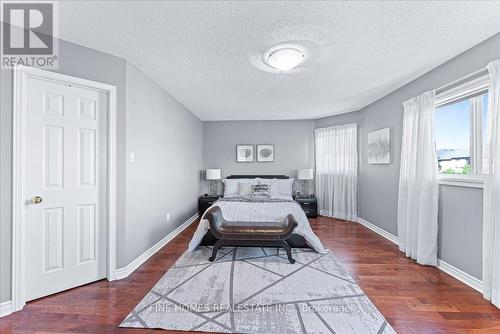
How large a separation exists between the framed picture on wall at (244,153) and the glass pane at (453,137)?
12.6 ft

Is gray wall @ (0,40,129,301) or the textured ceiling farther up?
the textured ceiling

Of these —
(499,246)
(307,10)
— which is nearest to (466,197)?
(499,246)

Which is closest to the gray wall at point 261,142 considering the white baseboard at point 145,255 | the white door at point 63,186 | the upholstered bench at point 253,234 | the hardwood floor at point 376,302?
the white baseboard at point 145,255

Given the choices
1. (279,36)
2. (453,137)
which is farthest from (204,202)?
(453,137)

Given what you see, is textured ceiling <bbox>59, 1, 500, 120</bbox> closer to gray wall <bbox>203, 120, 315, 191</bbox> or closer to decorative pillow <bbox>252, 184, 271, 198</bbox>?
decorative pillow <bbox>252, 184, 271, 198</bbox>

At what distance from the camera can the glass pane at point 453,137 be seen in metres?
2.58

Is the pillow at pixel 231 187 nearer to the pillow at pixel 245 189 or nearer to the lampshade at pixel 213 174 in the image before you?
the pillow at pixel 245 189

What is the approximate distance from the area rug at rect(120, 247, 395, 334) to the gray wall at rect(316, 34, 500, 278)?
1308 mm

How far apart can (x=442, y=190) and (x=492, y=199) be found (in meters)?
0.72

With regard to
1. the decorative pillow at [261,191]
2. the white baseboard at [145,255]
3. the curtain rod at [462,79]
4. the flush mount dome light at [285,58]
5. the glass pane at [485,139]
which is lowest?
the white baseboard at [145,255]

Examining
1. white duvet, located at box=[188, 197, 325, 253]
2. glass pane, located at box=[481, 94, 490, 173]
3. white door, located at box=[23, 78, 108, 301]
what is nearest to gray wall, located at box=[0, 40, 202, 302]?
white door, located at box=[23, 78, 108, 301]

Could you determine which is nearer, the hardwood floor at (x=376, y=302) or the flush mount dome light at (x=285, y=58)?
the hardwood floor at (x=376, y=302)

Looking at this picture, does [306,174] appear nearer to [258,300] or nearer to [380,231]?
[380,231]

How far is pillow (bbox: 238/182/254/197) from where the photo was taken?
16.3 ft
